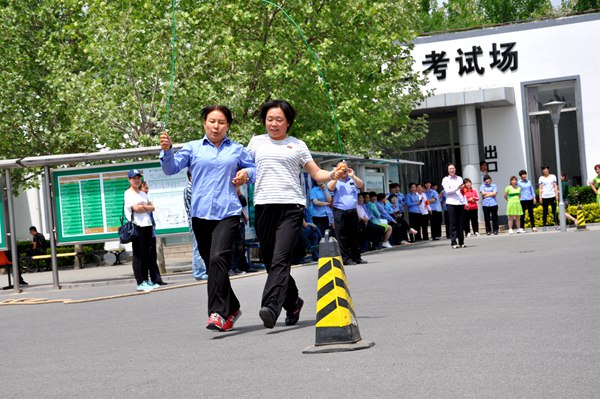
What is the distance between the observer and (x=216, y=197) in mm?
9430

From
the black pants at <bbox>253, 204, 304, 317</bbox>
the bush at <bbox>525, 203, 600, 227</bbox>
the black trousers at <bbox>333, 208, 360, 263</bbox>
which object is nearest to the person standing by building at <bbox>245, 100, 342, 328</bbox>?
the black pants at <bbox>253, 204, 304, 317</bbox>

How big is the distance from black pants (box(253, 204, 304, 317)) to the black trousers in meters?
9.87

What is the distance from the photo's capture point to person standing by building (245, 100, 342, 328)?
30.2 ft

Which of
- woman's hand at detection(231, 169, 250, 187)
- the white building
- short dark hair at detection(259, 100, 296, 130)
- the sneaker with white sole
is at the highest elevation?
the white building

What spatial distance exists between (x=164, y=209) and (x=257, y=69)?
8240mm

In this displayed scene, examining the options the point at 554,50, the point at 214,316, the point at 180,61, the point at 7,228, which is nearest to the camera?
the point at 214,316

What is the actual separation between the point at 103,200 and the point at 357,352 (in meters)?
13.8

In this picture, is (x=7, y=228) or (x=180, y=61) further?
(x=180, y=61)

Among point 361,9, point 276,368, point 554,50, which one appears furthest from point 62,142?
point 276,368

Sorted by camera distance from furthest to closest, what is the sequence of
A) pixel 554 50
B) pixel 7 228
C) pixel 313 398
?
1. pixel 554 50
2. pixel 7 228
3. pixel 313 398

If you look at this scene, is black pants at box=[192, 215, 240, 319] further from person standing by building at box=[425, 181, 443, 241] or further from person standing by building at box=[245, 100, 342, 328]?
person standing by building at box=[425, 181, 443, 241]

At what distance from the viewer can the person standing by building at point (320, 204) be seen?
21.9 m

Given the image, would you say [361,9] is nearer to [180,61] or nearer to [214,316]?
[180,61]

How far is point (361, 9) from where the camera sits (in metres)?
28.1
